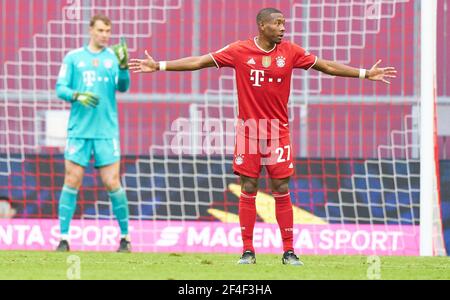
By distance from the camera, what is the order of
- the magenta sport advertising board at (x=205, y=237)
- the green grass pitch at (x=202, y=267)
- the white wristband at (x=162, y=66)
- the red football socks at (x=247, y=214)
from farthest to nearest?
the magenta sport advertising board at (x=205, y=237) → the red football socks at (x=247, y=214) → the white wristband at (x=162, y=66) → the green grass pitch at (x=202, y=267)

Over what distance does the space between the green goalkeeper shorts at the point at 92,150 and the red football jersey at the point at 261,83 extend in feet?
7.30

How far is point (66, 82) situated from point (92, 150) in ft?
2.06

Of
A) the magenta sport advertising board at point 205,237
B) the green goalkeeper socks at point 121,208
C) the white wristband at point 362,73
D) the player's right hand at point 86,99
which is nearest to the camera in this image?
the white wristband at point 362,73

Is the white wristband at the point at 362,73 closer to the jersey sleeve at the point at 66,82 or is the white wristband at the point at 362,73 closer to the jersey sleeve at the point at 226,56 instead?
the jersey sleeve at the point at 226,56

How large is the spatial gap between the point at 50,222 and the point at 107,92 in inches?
81.2

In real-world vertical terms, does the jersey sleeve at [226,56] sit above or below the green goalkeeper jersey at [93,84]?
above

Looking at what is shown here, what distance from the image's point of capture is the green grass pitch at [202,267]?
27.8ft

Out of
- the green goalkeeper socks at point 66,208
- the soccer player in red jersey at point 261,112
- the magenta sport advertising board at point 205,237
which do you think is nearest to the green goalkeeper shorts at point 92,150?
the green goalkeeper socks at point 66,208

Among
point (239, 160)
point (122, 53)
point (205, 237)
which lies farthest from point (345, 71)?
point (205, 237)

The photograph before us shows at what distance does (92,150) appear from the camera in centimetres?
1176

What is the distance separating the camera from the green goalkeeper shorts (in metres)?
11.6

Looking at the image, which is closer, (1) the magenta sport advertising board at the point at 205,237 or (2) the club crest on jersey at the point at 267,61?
(2) the club crest on jersey at the point at 267,61

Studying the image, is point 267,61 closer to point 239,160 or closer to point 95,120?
point 239,160

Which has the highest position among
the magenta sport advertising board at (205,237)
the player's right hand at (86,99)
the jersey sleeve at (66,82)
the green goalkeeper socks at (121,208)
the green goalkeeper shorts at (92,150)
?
the jersey sleeve at (66,82)
